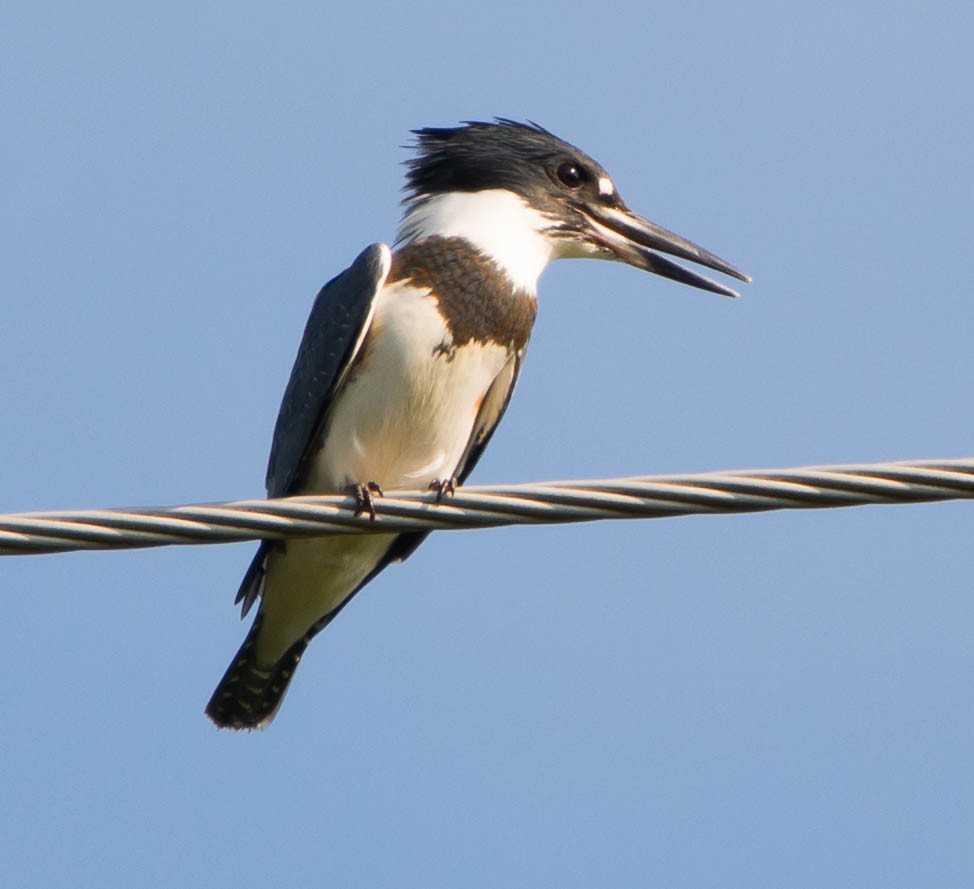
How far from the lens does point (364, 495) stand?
13.6 ft

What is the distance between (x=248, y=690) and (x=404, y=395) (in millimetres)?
1205

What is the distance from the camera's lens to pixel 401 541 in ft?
17.3

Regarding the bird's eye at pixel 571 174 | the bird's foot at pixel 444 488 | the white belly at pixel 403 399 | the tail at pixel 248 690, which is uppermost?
the bird's eye at pixel 571 174

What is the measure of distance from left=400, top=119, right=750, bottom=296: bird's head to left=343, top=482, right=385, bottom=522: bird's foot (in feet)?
3.43

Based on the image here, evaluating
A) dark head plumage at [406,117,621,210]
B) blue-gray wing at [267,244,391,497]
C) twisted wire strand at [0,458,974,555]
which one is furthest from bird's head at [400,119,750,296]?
twisted wire strand at [0,458,974,555]

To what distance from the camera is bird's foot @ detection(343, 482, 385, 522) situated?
3508 mm

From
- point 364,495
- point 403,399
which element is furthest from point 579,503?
point 403,399

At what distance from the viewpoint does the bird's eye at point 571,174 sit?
5684mm

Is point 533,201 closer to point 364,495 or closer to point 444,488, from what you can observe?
point 364,495

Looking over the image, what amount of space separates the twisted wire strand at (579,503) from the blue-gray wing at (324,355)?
165 centimetres

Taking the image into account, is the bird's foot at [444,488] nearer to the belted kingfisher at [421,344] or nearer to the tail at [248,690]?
the belted kingfisher at [421,344]

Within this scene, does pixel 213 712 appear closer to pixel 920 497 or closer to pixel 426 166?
pixel 426 166

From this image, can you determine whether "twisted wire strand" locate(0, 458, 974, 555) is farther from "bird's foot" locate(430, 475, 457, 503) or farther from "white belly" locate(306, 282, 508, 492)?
"white belly" locate(306, 282, 508, 492)

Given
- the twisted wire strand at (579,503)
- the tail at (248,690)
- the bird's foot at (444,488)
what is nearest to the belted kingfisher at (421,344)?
the tail at (248,690)
